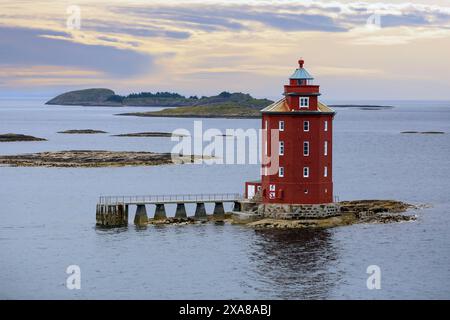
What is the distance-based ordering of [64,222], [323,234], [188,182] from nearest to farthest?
[323,234] → [64,222] → [188,182]

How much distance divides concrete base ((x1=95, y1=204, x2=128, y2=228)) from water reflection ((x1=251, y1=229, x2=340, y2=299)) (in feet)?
35.1

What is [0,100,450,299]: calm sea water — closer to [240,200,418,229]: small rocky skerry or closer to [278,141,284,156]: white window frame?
[240,200,418,229]: small rocky skerry

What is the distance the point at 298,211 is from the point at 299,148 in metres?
4.50

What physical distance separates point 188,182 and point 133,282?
189 feet

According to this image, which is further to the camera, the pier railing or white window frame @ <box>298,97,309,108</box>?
the pier railing

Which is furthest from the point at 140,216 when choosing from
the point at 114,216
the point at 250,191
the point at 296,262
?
the point at 296,262

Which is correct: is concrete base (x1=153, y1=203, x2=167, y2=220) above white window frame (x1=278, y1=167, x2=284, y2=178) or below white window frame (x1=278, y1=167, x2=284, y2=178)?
below

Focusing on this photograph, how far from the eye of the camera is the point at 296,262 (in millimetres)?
56500

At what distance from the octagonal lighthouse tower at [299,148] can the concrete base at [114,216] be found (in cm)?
1116

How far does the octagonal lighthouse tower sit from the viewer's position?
6781 centimetres

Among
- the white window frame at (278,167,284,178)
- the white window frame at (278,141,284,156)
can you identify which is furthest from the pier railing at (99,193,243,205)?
the white window frame at (278,141,284,156)
